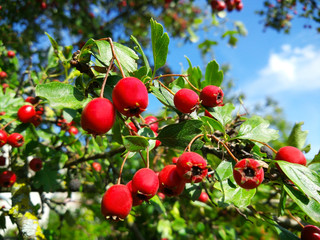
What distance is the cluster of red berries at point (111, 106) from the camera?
0.63 meters

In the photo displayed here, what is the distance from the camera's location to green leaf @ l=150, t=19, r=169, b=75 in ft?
2.63

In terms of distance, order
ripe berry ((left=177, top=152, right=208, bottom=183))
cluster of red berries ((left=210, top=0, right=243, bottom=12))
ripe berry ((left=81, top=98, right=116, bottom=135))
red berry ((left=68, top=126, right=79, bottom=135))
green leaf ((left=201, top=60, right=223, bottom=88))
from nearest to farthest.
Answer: ripe berry ((left=81, top=98, right=116, bottom=135)) → ripe berry ((left=177, top=152, right=208, bottom=183)) → green leaf ((left=201, top=60, right=223, bottom=88)) → red berry ((left=68, top=126, right=79, bottom=135)) → cluster of red berries ((left=210, top=0, right=243, bottom=12))

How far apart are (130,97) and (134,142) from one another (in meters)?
0.12

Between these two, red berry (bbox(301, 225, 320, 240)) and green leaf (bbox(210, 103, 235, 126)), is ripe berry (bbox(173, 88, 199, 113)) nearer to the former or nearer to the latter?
green leaf (bbox(210, 103, 235, 126))

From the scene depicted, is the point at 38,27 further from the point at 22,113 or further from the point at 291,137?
the point at 291,137

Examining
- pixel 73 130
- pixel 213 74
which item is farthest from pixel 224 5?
pixel 213 74

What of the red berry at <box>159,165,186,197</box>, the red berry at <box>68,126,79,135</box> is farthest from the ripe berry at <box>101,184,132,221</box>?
the red berry at <box>68,126,79,135</box>

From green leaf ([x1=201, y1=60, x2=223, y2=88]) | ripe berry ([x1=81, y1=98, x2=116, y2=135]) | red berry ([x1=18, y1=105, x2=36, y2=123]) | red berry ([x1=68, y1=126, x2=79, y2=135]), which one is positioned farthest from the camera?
red berry ([x1=68, y1=126, x2=79, y2=135])

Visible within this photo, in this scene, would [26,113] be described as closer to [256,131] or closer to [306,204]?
[256,131]

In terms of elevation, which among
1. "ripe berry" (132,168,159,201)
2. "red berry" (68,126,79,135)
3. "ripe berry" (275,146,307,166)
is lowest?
"red berry" (68,126,79,135)

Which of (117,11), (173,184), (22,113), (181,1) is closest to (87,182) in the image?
(22,113)

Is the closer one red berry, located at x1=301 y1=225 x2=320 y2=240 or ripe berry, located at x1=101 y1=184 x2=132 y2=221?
ripe berry, located at x1=101 y1=184 x2=132 y2=221

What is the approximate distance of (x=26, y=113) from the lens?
4.17 ft

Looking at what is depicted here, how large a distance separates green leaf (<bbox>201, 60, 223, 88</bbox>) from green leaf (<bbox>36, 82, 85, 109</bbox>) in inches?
21.2
